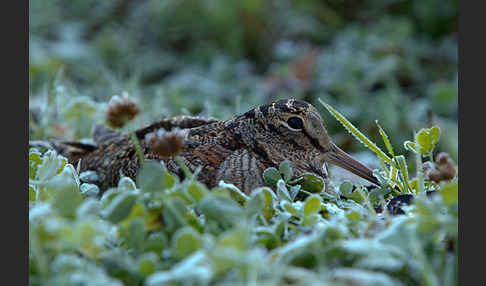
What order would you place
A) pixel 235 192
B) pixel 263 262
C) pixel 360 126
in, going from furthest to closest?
pixel 360 126 < pixel 235 192 < pixel 263 262

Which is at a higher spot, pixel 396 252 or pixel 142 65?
pixel 142 65

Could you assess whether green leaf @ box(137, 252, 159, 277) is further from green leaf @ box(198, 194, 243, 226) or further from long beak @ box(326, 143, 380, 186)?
long beak @ box(326, 143, 380, 186)

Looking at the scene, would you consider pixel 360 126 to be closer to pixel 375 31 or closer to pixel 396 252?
pixel 375 31

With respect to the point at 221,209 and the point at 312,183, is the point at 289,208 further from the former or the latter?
the point at 312,183

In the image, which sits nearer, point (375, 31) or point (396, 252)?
point (396, 252)

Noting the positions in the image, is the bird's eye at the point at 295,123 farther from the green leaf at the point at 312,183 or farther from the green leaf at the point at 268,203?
the green leaf at the point at 268,203

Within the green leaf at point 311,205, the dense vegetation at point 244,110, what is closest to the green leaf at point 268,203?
the dense vegetation at point 244,110

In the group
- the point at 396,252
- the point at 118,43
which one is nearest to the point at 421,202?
the point at 396,252
